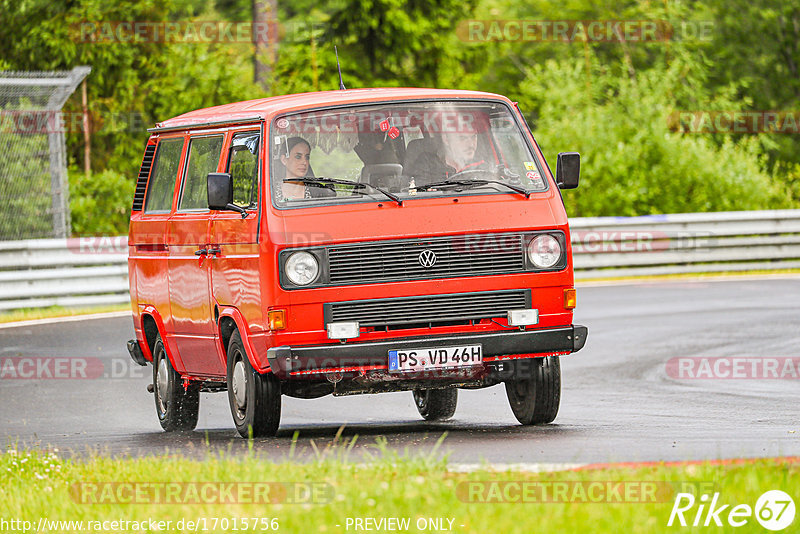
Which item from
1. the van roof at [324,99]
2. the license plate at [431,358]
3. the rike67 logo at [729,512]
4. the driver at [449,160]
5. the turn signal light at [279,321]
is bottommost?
the license plate at [431,358]

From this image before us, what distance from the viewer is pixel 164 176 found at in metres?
Answer: 10.9

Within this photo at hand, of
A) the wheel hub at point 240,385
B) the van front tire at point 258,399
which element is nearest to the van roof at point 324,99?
the van front tire at point 258,399

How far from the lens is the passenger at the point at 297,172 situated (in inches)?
355

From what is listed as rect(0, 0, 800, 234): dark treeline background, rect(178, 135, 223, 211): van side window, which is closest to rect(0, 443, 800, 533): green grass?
rect(178, 135, 223, 211): van side window

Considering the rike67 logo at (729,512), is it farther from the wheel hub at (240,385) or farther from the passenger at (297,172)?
the wheel hub at (240,385)

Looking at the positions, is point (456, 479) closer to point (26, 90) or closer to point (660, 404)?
point (660, 404)

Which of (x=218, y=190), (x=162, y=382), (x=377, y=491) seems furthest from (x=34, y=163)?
(x=377, y=491)

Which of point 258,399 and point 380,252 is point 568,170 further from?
point 258,399

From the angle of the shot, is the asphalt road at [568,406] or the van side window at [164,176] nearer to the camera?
the asphalt road at [568,406]

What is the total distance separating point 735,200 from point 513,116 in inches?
691

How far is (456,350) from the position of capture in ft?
28.7

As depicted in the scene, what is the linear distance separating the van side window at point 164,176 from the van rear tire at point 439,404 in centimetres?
244

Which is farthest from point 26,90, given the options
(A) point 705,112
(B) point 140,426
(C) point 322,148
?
(A) point 705,112

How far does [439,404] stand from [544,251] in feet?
8.22
